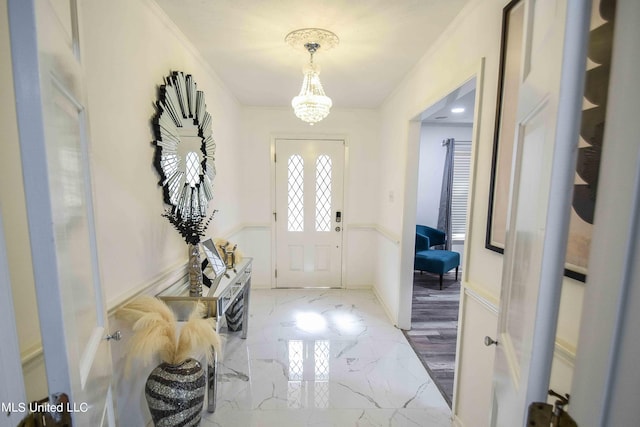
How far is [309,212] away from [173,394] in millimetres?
2768

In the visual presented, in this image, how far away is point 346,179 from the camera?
152 inches

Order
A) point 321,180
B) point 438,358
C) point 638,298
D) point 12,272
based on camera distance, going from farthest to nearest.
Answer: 1. point 321,180
2. point 438,358
3. point 12,272
4. point 638,298

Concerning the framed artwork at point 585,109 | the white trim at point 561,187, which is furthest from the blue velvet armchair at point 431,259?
the white trim at point 561,187

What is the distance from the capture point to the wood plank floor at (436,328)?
7.37ft

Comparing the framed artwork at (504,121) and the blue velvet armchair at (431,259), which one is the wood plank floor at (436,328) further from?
the framed artwork at (504,121)

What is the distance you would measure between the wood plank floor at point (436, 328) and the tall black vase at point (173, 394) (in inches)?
63.3

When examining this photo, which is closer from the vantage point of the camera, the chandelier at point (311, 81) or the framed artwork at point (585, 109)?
the framed artwork at point (585, 109)

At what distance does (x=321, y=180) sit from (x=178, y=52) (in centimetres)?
226

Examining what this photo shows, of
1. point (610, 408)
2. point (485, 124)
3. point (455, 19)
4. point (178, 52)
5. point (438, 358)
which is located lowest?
point (438, 358)

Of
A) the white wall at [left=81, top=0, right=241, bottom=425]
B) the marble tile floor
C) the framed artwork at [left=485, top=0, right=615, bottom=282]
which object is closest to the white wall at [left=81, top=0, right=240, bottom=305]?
the white wall at [left=81, top=0, right=241, bottom=425]

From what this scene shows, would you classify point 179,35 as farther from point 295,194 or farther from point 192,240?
point 295,194

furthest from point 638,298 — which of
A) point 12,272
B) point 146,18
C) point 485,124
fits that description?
point 146,18

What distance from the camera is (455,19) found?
1721 mm

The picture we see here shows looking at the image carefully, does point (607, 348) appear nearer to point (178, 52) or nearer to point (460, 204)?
point (178, 52)
